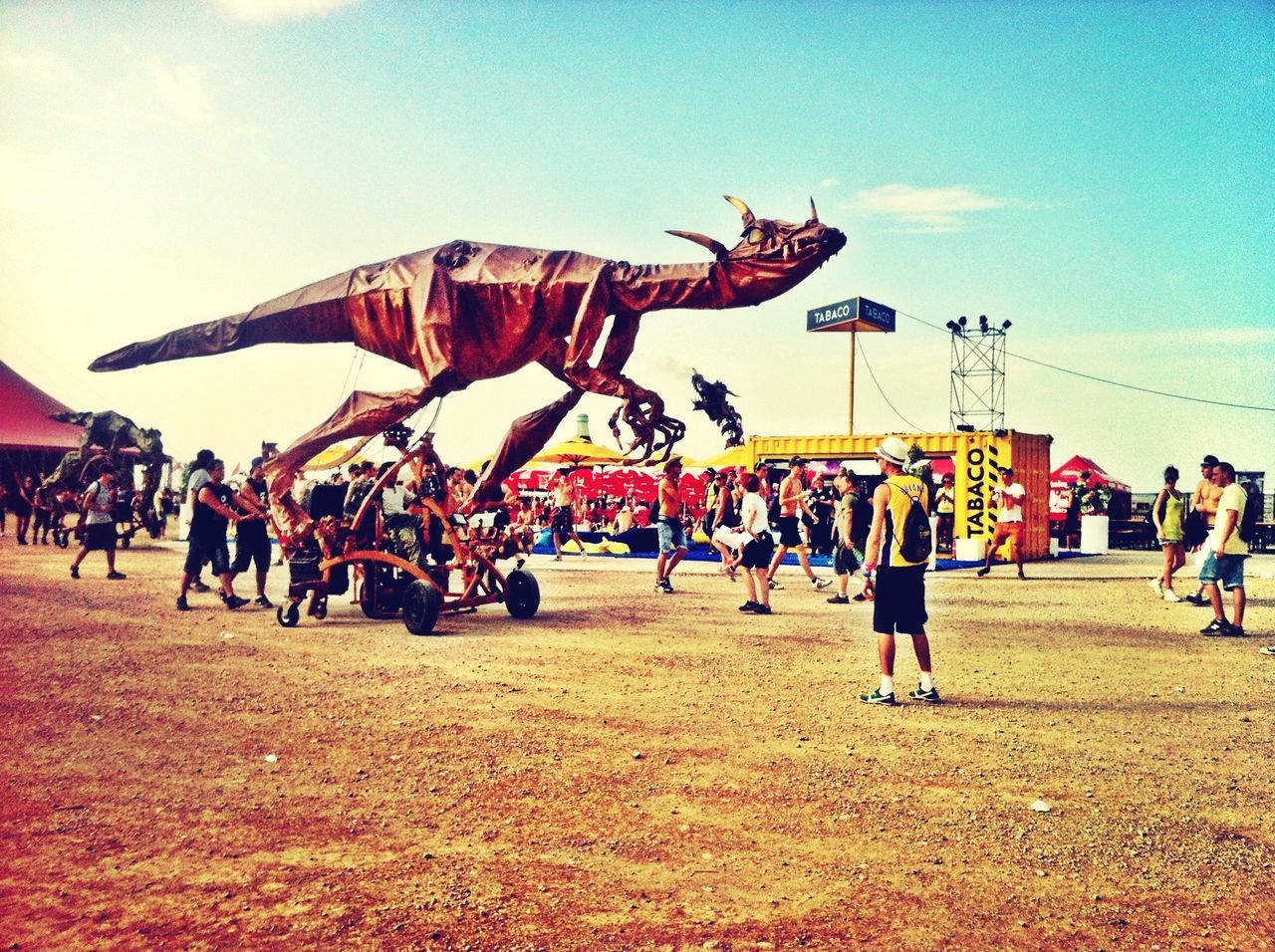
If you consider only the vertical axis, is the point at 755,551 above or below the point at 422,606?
above

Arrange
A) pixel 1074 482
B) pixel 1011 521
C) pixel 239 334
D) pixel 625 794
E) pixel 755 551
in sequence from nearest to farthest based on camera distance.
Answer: pixel 625 794, pixel 239 334, pixel 755 551, pixel 1011 521, pixel 1074 482

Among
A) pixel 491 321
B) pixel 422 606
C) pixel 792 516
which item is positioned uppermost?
pixel 491 321

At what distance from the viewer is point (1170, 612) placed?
36.0 feet

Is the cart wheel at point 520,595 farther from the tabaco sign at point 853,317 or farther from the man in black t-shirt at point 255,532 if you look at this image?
the tabaco sign at point 853,317

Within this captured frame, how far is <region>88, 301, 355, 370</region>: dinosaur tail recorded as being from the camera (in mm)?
9570

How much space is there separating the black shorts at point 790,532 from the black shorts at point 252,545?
6.35 m

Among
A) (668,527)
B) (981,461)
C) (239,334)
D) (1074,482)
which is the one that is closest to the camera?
(239,334)

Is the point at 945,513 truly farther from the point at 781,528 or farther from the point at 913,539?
the point at 913,539

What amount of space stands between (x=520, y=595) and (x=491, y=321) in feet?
9.33

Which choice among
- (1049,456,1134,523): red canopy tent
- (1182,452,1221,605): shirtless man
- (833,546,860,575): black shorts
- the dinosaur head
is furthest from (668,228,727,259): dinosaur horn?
(1049,456,1134,523): red canopy tent

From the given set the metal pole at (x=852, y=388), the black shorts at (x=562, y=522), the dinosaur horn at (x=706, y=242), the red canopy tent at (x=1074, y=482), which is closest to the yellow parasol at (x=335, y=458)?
the dinosaur horn at (x=706, y=242)

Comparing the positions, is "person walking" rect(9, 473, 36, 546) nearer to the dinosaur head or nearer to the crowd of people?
the crowd of people

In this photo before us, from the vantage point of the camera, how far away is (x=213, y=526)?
1038 centimetres

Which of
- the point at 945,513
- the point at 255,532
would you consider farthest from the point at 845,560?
the point at 945,513
